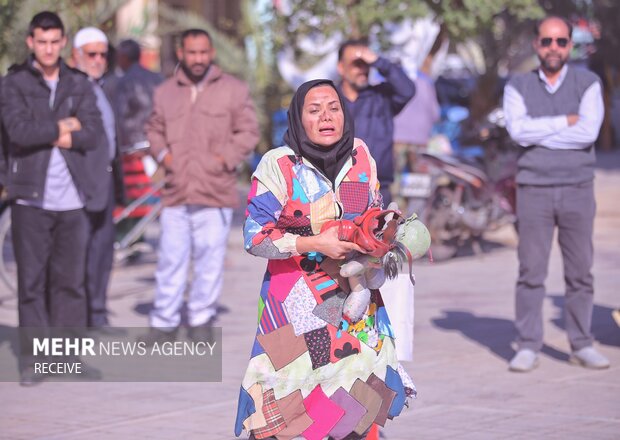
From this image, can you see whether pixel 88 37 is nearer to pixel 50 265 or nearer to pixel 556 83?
pixel 50 265

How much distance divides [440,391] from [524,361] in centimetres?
77

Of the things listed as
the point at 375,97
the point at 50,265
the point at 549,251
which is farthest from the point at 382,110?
the point at 50,265

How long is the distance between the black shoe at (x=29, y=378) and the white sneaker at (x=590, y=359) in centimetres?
333

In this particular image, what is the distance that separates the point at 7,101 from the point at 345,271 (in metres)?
3.71

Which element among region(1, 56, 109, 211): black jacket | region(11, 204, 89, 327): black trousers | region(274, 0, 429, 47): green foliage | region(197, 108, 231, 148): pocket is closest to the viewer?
region(1, 56, 109, 211): black jacket

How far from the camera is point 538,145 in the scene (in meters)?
7.86

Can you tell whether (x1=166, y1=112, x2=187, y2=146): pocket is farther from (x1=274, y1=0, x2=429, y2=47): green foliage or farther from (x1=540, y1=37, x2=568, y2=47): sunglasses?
(x1=274, y1=0, x2=429, y2=47): green foliage

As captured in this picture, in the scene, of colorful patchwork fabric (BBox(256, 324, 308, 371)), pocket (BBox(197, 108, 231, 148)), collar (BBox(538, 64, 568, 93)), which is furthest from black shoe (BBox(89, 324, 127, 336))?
colorful patchwork fabric (BBox(256, 324, 308, 371))

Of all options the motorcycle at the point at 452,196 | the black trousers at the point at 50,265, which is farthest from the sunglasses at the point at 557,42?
the motorcycle at the point at 452,196

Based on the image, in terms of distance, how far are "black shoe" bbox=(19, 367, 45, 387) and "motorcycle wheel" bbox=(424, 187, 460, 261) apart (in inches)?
232

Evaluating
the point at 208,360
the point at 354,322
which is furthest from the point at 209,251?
the point at 354,322

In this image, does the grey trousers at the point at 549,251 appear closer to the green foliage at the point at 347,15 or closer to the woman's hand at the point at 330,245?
the woman's hand at the point at 330,245

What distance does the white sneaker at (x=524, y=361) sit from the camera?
7.79m

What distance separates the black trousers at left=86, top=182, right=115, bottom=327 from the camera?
9.17 metres
